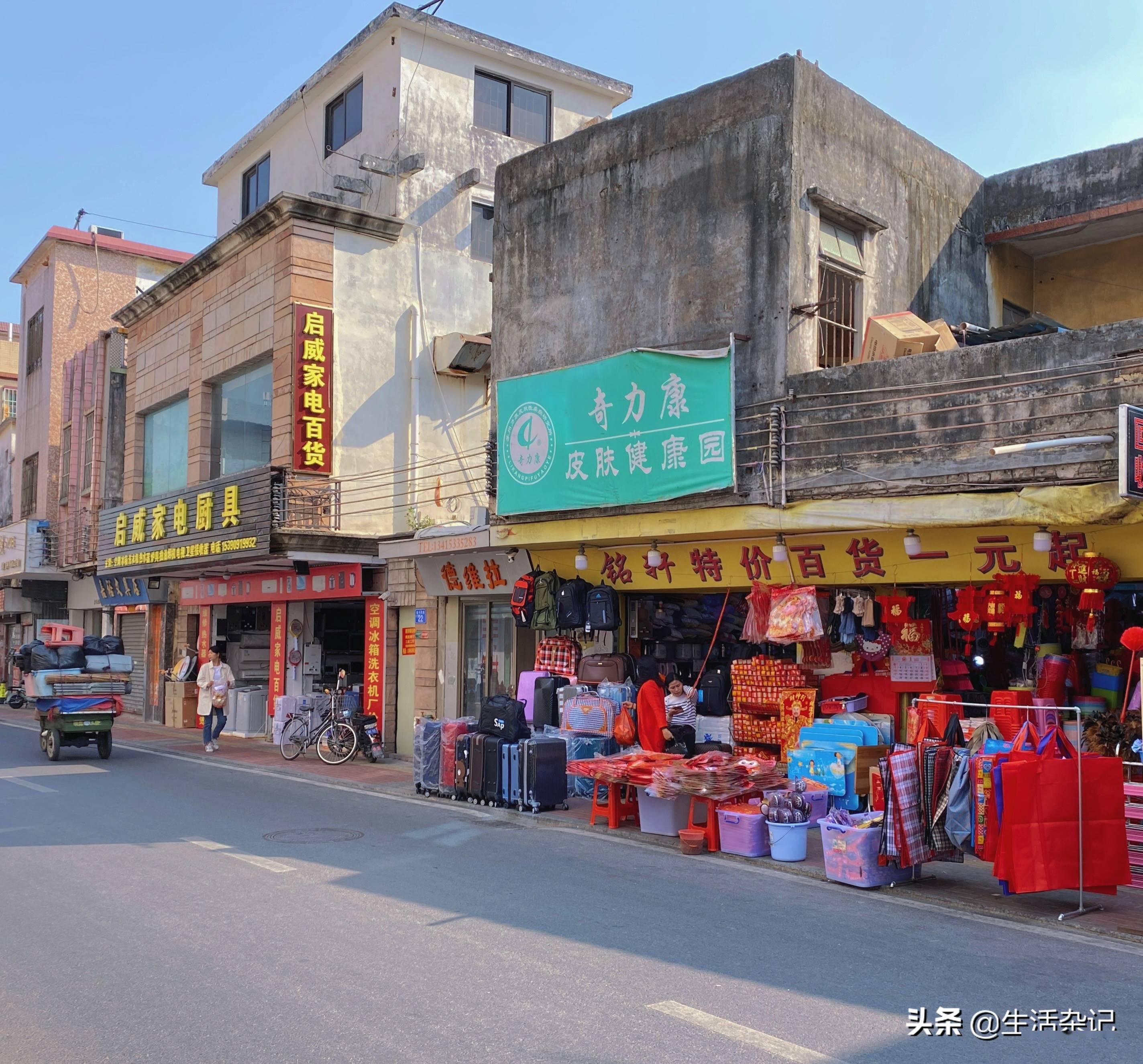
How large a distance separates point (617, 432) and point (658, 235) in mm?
2677

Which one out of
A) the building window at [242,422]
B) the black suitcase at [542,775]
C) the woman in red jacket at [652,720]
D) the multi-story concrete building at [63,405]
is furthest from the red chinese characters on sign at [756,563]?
the multi-story concrete building at [63,405]

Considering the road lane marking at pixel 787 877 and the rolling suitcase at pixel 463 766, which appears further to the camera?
the rolling suitcase at pixel 463 766

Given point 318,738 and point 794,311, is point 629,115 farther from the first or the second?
point 318,738

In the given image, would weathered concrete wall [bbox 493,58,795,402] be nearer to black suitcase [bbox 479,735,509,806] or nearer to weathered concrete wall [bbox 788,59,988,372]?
weathered concrete wall [bbox 788,59,988,372]

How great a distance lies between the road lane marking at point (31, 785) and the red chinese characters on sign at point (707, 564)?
907 cm

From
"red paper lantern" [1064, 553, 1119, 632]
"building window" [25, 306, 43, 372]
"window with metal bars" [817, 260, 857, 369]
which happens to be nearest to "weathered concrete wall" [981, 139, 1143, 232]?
"window with metal bars" [817, 260, 857, 369]

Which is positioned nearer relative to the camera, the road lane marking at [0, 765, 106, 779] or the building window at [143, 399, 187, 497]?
the road lane marking at [0, 765, 106, 779]

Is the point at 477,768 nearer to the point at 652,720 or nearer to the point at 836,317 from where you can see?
the point at 652,720

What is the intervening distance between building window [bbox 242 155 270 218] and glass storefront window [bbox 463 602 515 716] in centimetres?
1435

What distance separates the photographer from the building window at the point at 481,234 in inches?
948

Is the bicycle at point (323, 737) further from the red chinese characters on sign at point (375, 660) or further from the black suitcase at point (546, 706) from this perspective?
the black suitcase at point (546, 706)

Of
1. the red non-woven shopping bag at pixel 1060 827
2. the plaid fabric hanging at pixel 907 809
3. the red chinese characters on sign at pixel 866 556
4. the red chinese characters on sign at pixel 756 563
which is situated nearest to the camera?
the red non-woven shopping bag at pixel 1060 827

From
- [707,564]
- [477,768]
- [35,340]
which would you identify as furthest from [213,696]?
[35,340]

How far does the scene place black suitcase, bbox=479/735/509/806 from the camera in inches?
543
